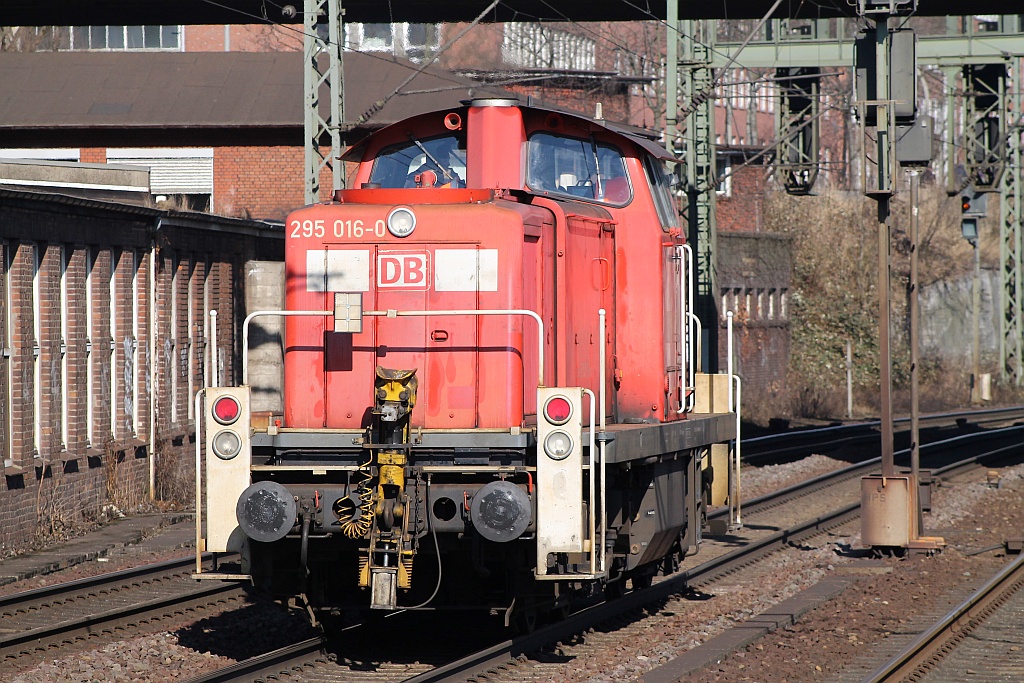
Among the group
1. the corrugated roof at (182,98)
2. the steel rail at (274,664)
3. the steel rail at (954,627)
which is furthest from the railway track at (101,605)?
the corrugated roof at (182,98)

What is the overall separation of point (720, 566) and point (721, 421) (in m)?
2.45

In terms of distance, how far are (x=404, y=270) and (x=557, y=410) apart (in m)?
1.43

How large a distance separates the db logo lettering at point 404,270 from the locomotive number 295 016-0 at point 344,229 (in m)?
0.15

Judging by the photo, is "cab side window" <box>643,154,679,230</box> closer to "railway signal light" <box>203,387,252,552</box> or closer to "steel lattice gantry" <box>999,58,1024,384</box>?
"railway signal light" <box>203,387,252,552</box>

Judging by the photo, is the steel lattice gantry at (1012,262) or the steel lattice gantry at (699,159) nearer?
the steel lattice gantry at (699,159)

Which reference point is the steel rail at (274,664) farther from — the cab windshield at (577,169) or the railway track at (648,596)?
the cab windshield at (577,169)

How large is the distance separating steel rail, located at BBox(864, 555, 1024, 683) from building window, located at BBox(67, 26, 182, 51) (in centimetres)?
4790

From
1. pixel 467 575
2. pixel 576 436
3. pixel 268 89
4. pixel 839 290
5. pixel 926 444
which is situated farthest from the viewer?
pixel 839 290

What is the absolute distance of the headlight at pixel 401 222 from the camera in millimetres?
8438

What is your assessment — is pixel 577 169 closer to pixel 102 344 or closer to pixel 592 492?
pixel 592 492

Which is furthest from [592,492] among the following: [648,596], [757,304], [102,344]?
[757,304]

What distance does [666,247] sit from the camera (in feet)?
33.1

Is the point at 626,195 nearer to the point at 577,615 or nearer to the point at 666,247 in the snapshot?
the point at 666,247

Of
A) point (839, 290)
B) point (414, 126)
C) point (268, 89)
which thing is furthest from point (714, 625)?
point (839, 290)
